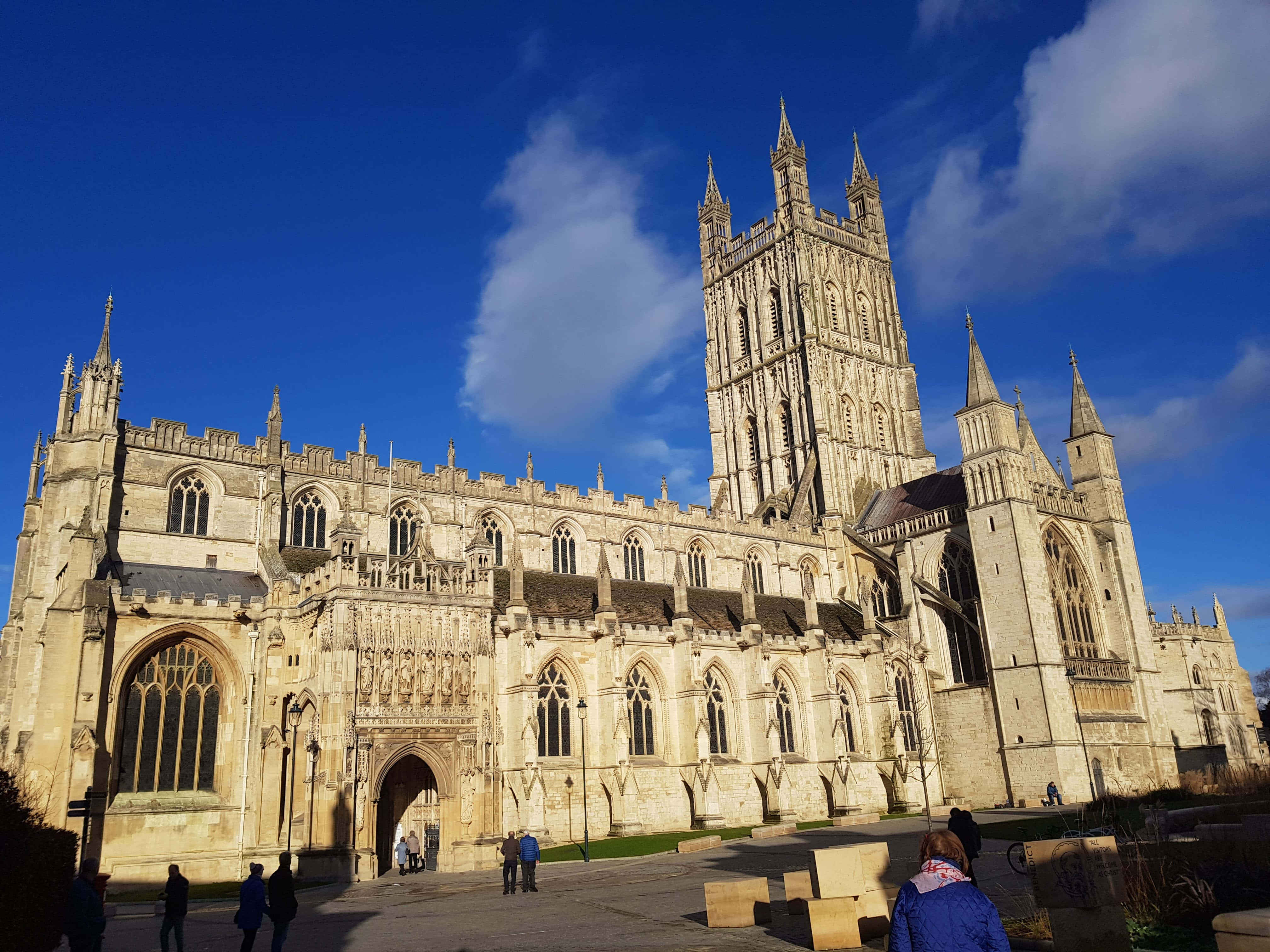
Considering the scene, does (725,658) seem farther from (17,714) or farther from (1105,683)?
(17,714)

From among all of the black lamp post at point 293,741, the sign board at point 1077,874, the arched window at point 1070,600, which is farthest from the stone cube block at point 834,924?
the arched window at point 1070,600

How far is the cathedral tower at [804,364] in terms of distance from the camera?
61.9 m

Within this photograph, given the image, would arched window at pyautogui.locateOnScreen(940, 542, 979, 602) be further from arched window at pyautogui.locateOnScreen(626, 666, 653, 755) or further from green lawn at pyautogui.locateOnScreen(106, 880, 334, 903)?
green lawn at pyautogui.locateOnScreen(106, 880, 334, 903)

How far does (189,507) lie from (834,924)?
3003 cm

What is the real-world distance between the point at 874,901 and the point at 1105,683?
116 ft

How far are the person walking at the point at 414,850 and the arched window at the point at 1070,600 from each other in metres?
28.5

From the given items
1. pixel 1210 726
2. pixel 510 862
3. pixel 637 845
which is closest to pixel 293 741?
pixel 637 845

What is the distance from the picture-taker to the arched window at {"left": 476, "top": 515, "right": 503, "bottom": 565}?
42656 mm

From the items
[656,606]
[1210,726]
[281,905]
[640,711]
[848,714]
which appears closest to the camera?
[281,905]

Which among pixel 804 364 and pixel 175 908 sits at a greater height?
pixel 804 364

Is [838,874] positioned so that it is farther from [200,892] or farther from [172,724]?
[172,724]

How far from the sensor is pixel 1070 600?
45312mm

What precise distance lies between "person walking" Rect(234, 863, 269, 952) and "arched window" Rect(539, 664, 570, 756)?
19.9 metres

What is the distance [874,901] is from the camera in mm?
13219
